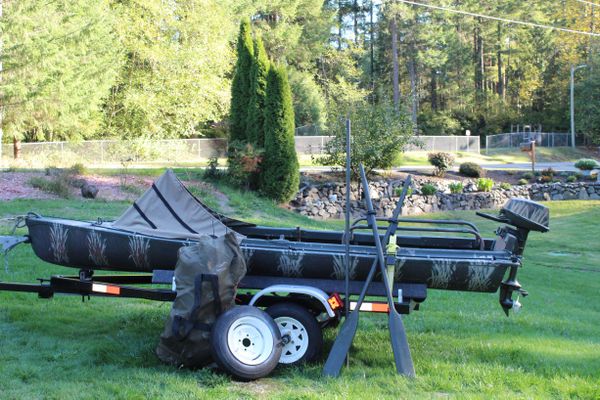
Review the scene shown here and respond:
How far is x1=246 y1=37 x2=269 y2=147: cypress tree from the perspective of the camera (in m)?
22.2

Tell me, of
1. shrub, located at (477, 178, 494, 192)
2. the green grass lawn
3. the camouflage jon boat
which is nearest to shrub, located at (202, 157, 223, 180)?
the green grass lawn

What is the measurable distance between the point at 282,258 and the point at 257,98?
56.7 feet

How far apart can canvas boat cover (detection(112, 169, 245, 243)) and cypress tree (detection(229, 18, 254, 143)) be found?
16.8 m

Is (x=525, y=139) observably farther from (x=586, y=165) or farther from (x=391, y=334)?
(x=391, y=334)

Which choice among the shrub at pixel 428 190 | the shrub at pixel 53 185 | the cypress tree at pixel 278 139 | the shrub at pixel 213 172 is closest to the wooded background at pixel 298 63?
the shrub at pixel 428 190

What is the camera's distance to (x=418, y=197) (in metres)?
27.5

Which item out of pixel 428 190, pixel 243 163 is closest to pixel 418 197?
pixel 428 190

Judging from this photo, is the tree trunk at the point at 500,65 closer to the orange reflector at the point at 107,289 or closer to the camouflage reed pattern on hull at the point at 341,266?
the camouflage reed pattern on hull at the point at 341,266

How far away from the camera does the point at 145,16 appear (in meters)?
35.1

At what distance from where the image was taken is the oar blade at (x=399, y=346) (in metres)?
5.18

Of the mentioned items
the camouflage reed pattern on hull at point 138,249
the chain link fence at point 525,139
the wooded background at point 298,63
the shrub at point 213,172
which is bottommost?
the camouflage reed pattern on hull at point 138,249

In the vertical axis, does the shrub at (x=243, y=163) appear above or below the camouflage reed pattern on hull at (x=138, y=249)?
above

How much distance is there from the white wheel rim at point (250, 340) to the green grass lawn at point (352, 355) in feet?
0.62

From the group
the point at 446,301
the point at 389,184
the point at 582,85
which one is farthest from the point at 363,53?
the point at 446,301
